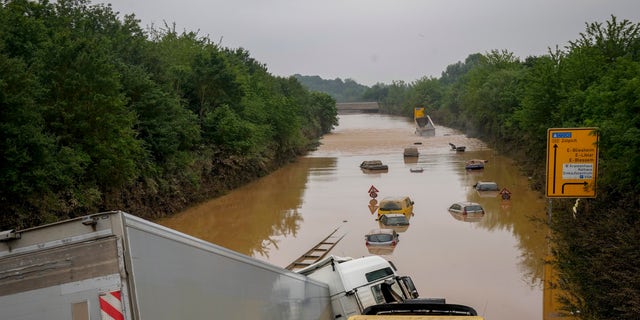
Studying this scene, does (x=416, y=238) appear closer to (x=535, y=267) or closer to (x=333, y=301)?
(x=535, y=267)

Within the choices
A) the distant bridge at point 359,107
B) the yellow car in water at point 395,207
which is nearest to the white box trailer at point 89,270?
the yellow car in water at point 395,207

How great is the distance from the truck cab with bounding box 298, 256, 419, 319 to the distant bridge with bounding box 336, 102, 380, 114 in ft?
524

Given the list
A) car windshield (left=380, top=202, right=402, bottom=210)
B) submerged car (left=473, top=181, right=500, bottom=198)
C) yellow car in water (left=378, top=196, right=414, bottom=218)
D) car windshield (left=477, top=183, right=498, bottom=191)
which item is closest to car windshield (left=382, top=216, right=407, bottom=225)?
yellow car in water (left=378, top=196, right=414, bottom=218)

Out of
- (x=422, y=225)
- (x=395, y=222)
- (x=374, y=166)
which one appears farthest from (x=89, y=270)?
(x=374, y=166)

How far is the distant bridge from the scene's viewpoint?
6870 inches

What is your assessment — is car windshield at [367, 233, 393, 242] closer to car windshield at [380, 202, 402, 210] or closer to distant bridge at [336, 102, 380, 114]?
car windshield at [380, 202, 402, 210]

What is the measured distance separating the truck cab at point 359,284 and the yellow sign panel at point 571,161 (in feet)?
29.5

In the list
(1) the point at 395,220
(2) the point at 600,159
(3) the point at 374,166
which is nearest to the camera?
Result: (2) the point at 600,159

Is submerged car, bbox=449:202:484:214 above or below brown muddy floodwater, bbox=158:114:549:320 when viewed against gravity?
above

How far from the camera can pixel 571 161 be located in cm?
1873

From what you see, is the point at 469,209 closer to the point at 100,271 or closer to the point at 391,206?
the point at 391,206

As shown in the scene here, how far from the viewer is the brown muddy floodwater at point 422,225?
775 inches

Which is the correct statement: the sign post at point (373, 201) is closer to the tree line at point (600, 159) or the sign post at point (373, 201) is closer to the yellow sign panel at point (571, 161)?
the tree line at point (600, 159)

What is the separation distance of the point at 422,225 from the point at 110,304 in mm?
26726
